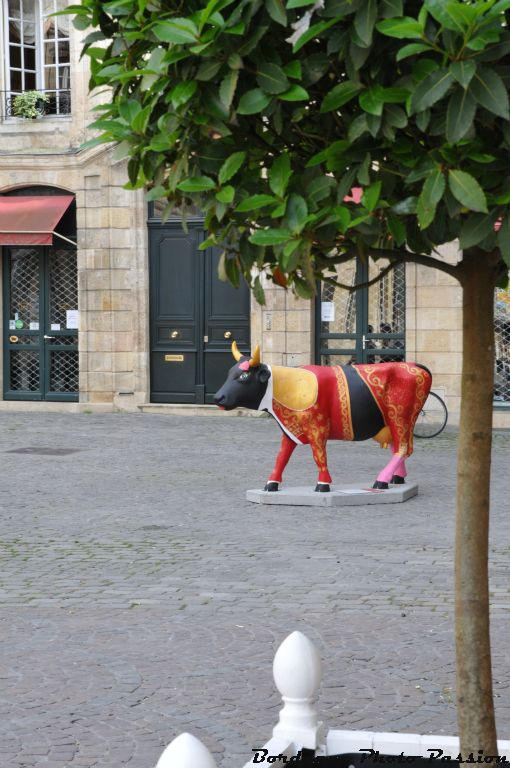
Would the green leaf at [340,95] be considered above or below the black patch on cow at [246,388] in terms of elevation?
above

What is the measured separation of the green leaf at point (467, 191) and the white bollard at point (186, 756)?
1441 mm

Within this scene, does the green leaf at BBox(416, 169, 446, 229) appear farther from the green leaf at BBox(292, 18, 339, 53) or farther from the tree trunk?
the tree trunk

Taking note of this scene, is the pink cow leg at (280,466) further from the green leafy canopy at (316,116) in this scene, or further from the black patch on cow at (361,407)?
the green leafy canopy at (316,116)

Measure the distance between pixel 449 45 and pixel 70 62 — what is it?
19.4 metres

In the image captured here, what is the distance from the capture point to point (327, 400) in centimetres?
1165

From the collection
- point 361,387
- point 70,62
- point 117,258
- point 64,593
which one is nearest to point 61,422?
point 117,258

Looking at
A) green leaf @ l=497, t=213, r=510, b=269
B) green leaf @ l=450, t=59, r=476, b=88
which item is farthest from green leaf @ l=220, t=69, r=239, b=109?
green leaf @ l=497, t=213, r=510, b=269

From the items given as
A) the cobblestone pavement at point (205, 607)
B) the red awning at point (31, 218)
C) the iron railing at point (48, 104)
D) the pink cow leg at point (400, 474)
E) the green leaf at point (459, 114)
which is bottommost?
the cobblestone pavement at point (205, 607)

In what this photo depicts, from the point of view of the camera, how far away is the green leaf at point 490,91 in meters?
2.95

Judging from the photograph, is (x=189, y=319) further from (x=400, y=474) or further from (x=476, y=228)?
(x=476, y=228)

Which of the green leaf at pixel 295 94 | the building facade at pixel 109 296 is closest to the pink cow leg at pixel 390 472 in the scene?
the building facade at pixel 109 296

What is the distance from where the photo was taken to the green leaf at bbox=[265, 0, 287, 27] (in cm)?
316

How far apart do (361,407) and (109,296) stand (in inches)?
388

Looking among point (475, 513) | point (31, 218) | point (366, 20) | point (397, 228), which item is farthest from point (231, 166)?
point (31, 218)
